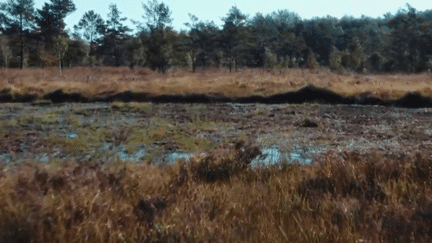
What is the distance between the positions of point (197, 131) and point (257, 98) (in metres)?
8.95

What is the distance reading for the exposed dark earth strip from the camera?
19.0 m

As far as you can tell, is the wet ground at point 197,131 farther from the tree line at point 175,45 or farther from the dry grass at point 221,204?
the tree line at point 175,45

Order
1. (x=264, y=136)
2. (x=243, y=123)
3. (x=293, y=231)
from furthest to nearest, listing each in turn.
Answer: (x=243, y=123) → (x=264, y=136) → (x=293, y=231)

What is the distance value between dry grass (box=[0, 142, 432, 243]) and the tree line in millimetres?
34893

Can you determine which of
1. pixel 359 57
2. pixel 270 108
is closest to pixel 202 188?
pixel 270 108

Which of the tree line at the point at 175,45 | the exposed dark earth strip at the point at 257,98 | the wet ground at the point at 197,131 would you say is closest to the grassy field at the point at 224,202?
the wet ground at the point at 197,131

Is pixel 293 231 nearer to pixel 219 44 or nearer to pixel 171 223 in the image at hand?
pixel 171 223

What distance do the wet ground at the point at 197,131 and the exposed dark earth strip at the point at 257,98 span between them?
1.55m

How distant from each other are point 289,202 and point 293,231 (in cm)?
77

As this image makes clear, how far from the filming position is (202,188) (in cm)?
419

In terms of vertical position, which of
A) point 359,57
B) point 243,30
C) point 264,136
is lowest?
point 264,136

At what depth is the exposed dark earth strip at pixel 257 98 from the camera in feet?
62.3

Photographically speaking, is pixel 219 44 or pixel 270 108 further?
A: pixel 219 44

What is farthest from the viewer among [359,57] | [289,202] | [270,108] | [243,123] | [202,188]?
[359,57]
